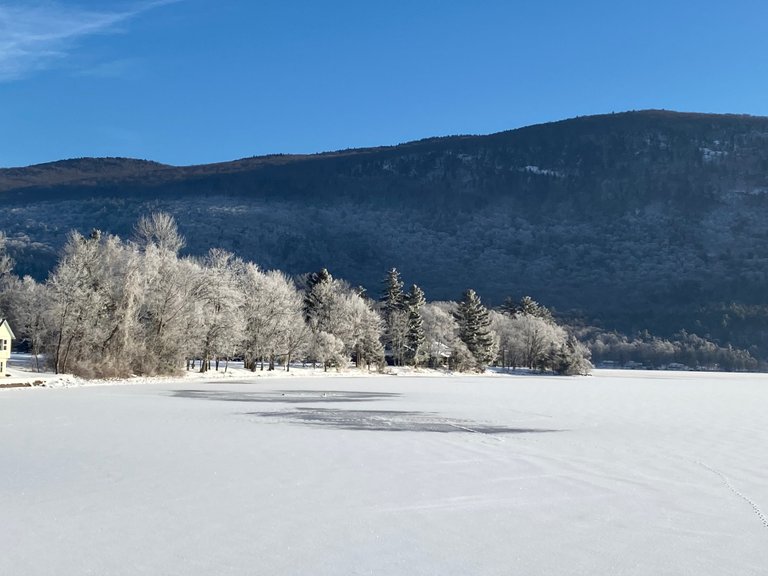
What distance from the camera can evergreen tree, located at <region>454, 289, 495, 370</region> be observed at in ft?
349

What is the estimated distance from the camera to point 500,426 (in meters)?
25.7

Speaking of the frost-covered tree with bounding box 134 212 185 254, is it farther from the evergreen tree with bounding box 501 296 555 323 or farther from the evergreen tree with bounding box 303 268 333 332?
the evergreen tree with bounding box 501 296 555 323

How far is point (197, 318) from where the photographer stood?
62.5m

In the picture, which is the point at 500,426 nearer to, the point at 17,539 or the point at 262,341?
the point at 17,539

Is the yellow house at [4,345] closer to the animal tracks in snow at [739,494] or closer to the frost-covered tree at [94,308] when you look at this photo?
the frost-covered tree at [94,308]

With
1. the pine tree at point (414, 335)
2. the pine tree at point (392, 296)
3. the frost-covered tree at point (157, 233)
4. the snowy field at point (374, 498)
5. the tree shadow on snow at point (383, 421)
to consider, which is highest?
the frost-covered tree at point (157, 233)

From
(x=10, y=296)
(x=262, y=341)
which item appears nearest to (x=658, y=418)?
(x=262, y=341)

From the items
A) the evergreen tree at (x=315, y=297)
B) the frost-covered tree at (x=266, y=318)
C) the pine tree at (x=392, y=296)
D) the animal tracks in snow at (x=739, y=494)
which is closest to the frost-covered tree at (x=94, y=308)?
the frost-covered tree at (x=266, y=318)

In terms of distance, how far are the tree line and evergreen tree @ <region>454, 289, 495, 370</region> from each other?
178 mm

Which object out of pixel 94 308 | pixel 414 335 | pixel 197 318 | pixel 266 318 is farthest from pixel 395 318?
pixel 94 308

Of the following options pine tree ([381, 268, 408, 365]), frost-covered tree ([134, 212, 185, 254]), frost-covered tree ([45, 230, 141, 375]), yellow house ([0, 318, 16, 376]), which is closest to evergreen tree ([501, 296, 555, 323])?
pine tree ([381, 268, 408, 365])

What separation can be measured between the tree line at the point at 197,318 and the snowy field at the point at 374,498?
33567 mm

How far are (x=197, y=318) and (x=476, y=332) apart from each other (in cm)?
5481

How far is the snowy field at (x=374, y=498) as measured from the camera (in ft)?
29.0
